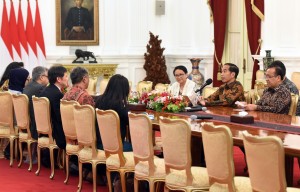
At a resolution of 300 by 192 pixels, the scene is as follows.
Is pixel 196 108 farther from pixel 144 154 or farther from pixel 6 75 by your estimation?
pixel 6 75

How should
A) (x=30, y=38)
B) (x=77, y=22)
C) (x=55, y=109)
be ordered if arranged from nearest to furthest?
(x=55, y=109), (x=30, y=38), (x=77, y=22)

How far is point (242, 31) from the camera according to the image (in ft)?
49.9

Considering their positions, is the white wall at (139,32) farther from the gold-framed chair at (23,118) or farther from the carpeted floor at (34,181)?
Answer: the carpeted floor at (34,181)

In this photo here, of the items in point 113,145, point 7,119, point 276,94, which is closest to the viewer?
point 113,145

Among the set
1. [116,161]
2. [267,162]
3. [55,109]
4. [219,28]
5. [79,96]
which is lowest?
[116,161]

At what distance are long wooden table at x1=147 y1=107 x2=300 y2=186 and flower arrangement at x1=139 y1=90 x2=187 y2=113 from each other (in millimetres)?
144

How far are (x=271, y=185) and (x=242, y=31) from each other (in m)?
10.4

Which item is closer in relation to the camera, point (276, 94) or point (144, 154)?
point (144, 154)

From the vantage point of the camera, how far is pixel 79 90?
8578 millimetres

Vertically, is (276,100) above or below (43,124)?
above

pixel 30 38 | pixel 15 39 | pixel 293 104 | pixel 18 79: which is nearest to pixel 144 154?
pixel 293 104

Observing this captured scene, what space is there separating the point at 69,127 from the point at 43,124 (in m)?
0.71

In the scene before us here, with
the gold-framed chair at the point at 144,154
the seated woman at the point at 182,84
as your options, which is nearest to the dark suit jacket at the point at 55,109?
the seated woman at the point at 182,84

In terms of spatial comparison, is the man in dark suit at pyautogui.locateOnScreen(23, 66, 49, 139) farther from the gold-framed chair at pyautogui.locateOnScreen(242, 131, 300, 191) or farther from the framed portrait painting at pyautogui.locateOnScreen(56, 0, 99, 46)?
the framed portrait painting at pyautogui.locateOnScreen(56, 0, 99, 46)
